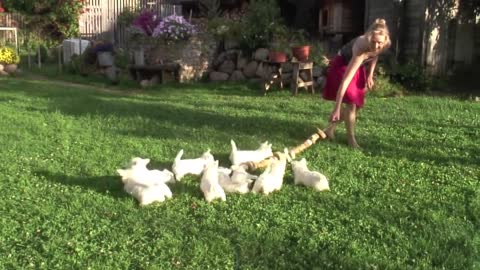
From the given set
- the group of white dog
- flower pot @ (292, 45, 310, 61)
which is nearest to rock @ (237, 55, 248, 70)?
flower pot @ (292, 45, 310, 61)

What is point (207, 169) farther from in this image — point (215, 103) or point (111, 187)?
point (215, 103)

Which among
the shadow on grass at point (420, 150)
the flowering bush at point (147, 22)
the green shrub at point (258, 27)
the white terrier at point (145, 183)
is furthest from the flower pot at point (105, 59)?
the white terrier at point (145, 183)

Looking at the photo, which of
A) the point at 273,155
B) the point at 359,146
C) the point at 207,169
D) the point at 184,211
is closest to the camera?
the point at 184,211

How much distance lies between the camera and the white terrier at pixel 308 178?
478cm

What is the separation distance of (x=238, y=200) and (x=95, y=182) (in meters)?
1.30

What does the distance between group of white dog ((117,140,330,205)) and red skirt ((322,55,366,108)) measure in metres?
1.56

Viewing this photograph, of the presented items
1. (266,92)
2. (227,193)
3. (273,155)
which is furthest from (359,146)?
(266,92)

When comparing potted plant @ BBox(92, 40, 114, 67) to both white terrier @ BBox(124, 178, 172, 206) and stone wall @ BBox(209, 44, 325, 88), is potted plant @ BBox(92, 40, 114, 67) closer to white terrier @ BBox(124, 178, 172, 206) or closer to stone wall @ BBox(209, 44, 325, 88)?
stone wall @ BBox(209, 44, 325, 88)

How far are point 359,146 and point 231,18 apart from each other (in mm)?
8193

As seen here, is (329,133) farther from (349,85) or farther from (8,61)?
(8,61)

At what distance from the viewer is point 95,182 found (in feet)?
16.2

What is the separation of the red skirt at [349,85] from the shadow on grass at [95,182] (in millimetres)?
2725

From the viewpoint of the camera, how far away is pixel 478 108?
29.8 ft

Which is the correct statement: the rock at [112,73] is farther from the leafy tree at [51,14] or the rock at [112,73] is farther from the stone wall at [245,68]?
the leafy tree at [51,14]
